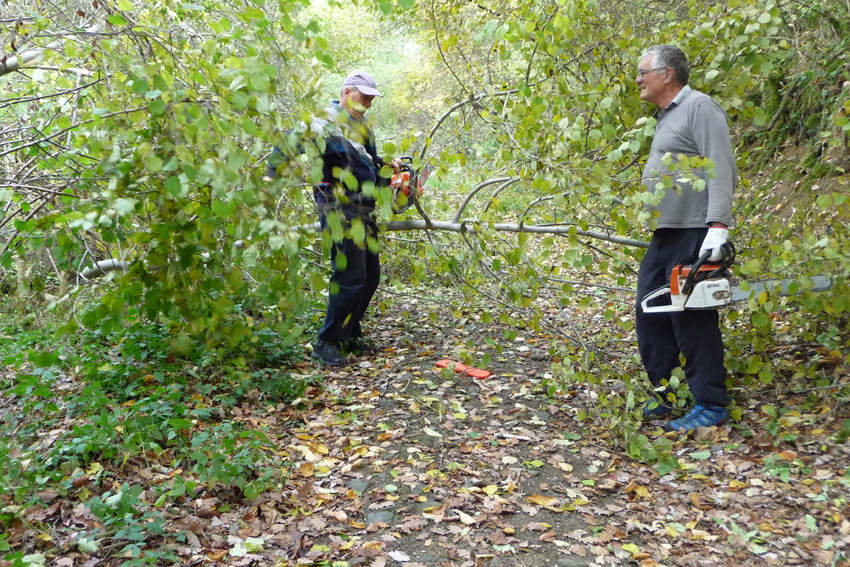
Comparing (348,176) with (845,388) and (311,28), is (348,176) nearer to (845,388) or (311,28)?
(311,28)

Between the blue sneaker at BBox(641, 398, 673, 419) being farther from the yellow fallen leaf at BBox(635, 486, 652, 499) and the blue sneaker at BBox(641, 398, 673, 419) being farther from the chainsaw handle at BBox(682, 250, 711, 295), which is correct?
the chainsaw handle at BBox(682, 250, 711, 295)

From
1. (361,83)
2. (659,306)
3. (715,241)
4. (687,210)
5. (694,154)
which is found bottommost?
(659,306)

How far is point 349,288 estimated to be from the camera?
4.77 m

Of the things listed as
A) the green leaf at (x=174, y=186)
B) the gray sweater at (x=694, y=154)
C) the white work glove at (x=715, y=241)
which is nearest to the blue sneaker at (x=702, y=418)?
the white work glove at (x=715, y=241)

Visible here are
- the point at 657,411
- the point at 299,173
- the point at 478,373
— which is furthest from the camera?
the point at 478,373

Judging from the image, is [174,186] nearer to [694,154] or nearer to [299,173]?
[299,173]

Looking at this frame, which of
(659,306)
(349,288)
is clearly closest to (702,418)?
(659,306)

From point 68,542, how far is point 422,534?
158 cm

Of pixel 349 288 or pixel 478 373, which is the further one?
pixel 478 373

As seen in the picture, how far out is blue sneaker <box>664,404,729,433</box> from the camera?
12.4 feet

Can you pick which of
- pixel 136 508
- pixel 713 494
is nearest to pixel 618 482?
pixel 713 494

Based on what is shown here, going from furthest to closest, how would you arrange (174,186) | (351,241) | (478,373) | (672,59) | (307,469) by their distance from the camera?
(478,373)
(351,241)
(672,59)
(307,469)
(174,186)

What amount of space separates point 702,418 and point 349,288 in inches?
103

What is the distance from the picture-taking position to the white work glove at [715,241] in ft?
11.1
